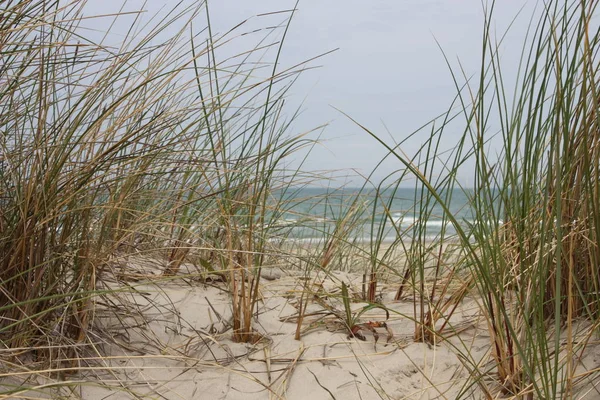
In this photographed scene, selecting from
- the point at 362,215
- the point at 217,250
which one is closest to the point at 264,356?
the point at 217,250

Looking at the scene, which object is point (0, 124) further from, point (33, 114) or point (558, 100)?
point (558, 100)

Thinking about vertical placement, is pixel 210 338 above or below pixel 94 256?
below

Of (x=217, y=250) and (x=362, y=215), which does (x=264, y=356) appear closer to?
(x=217, y=250)

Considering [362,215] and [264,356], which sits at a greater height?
[362,215]

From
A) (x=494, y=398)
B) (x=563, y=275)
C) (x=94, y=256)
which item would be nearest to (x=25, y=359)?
(x=94, y=256)

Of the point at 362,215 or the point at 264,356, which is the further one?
the point at 362,215

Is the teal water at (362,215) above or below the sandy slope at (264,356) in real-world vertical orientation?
above

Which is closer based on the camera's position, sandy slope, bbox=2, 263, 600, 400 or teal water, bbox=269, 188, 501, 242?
sandy slope, bbox=2, 263, 600, 400

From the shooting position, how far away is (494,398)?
1321 millimetres

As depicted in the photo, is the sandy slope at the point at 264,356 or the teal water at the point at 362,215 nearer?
the sandy slope at the point at 264,356

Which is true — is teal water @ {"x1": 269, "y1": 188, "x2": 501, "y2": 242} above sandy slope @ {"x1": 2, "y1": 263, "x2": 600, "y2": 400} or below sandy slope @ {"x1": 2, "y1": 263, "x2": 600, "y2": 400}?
above

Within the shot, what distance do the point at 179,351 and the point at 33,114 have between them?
0.76m

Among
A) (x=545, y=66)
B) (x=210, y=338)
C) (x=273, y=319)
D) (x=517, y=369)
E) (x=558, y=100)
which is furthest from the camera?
(x=273, y=319)

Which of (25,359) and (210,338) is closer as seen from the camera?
(25,359)
